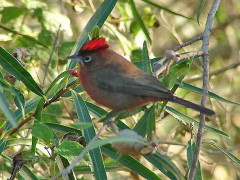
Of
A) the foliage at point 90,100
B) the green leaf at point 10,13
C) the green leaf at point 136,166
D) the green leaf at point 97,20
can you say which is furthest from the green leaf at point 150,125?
the green leaf at point 10,13

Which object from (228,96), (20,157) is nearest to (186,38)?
(228,96)

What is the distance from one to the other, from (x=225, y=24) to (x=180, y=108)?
1919mm

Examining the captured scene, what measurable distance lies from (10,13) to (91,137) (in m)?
2.78

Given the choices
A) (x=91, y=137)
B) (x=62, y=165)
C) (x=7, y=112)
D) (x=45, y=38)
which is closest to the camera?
(x=7, y=112)

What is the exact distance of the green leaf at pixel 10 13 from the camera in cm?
623

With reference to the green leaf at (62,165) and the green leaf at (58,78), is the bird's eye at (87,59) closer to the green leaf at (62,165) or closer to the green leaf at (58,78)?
the green leaf at (58,78)

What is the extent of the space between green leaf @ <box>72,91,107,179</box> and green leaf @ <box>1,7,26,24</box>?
2329 mm

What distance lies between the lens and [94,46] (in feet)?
14.4

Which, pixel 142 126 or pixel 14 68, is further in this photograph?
pixel 14 68

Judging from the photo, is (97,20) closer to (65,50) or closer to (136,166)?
(65,50)

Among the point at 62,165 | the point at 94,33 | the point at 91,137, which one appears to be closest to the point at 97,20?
the point at 94,33

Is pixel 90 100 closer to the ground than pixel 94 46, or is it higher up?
higher up

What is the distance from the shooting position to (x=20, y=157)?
163 inches

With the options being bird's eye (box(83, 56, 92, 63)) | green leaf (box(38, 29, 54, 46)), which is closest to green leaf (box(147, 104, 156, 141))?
bird's eye (box(83, 56, 92, 63))
